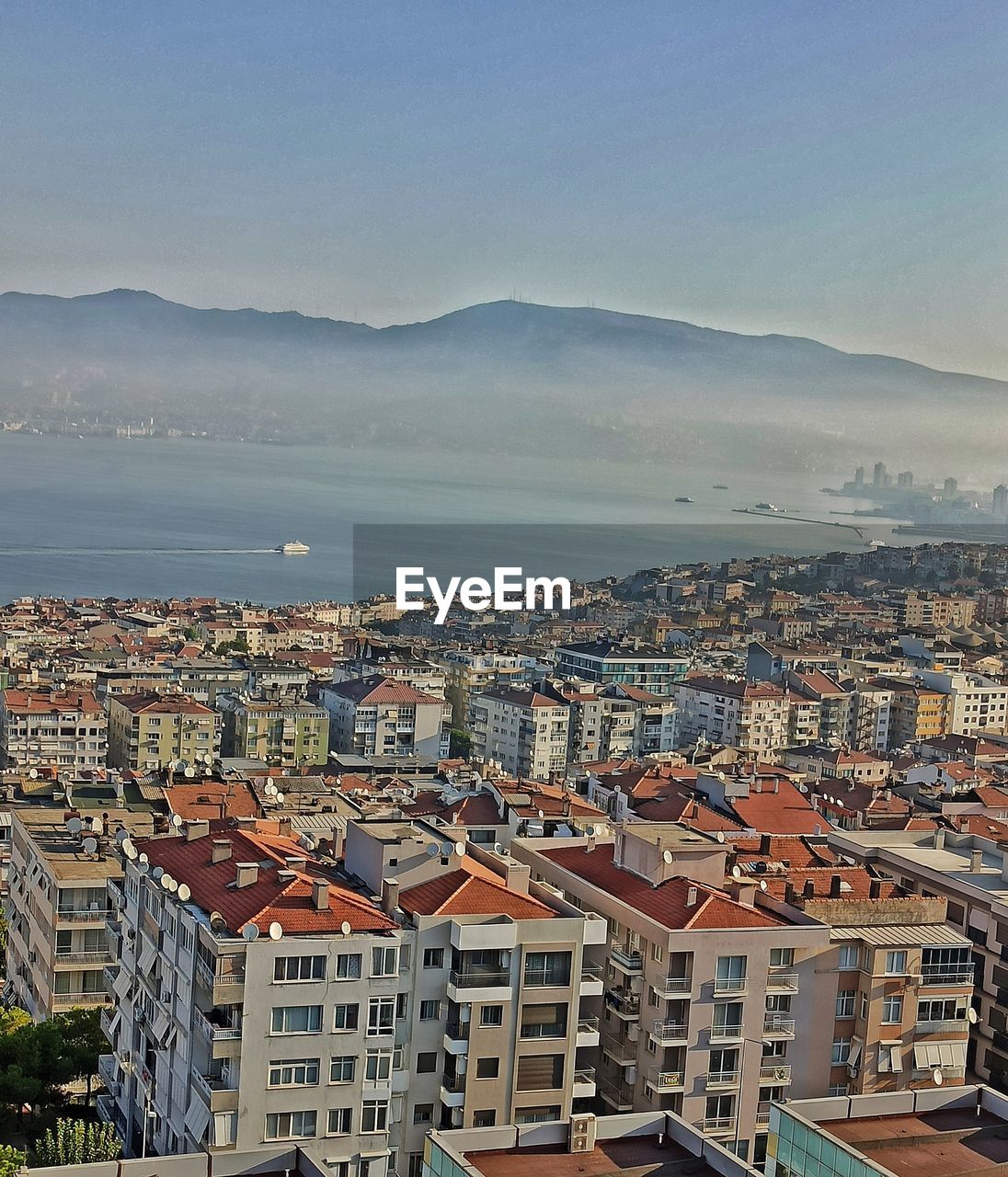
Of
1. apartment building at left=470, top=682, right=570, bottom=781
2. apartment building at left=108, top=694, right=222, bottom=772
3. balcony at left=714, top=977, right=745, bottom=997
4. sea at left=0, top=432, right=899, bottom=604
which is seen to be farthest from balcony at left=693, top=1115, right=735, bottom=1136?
sea at left=0, top=432, right=899, bottom=604

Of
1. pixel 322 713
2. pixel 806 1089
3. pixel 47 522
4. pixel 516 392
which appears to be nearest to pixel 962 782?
pixel 322 713

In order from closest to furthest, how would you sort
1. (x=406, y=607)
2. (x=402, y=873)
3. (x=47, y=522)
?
(x=402, y=873), (x=406, y=607), (x=47, y=522)

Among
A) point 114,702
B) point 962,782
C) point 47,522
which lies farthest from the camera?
point 47,522

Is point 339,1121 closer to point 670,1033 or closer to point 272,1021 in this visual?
point 272,1021

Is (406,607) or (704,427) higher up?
(704,427)

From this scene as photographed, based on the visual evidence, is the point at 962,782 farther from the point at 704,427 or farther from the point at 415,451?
the point at 415,451

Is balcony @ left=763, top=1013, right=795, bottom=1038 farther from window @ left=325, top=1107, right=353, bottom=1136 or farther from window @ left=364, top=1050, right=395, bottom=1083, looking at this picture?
window @ left=325, top=1107, right=353, bottom=1136
